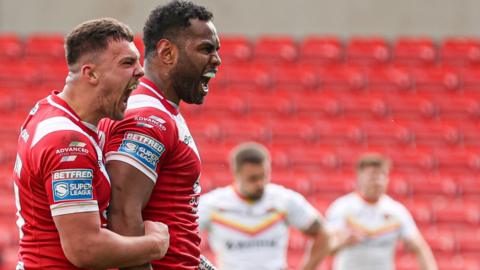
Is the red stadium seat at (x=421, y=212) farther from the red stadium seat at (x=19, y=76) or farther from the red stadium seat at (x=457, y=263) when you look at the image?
the red stadium seat at (x=19, y=76)

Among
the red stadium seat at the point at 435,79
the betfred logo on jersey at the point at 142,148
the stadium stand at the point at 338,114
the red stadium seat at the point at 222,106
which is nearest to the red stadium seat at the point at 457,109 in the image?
the stadium stand at the point at 338,114

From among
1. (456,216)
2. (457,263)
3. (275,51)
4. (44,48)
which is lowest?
(457,263)

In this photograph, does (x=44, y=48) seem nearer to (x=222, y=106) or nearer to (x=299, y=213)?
(x=222, y=106)

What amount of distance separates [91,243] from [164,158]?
1.52 feet

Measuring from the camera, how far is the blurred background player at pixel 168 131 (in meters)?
3.40

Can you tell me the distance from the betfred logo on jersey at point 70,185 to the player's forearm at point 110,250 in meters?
0.14

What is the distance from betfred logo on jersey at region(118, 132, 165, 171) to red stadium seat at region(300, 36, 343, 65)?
39.1 ft

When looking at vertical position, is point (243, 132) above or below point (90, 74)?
above

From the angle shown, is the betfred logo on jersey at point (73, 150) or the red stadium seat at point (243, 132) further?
the red stadium seat at point (243, 132)

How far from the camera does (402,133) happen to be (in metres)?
13.4

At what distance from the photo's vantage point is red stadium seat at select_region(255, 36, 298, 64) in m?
15.2

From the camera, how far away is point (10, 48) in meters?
15.4

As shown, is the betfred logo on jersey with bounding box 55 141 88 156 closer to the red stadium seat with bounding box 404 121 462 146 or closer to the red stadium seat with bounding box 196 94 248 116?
the red stadium seat with bounding box 196 94 248 116

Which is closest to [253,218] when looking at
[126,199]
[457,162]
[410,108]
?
→ [126,199]
